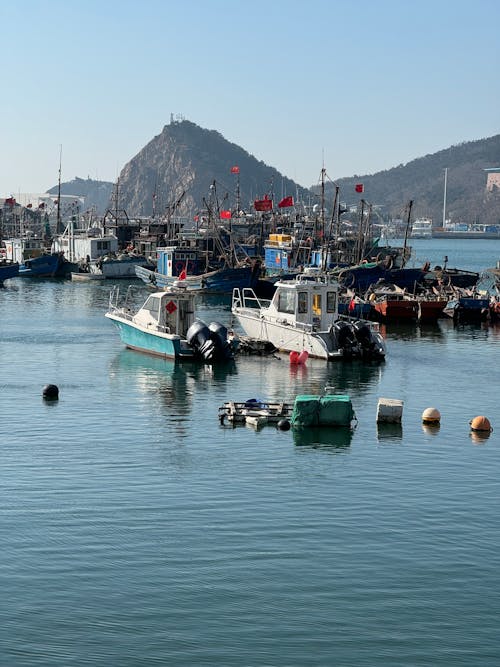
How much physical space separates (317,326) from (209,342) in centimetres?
614

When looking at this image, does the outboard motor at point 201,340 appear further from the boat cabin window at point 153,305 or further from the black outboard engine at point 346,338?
the black outboard engine at point 346,338

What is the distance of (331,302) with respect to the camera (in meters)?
52.6

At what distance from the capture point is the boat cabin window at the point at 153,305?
5219 cm

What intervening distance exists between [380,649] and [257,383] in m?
27.3

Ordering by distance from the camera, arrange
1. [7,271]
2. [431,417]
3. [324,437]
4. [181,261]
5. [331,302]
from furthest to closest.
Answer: [7,271], [181,261], [331,302], [431,417], [324,437]

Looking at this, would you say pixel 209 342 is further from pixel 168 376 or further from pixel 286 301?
pixel 286 301

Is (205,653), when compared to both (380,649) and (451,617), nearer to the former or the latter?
(380,649)

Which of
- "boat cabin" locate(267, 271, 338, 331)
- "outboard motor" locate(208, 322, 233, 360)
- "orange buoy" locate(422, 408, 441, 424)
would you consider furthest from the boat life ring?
"orange buoy" locate(422, 408, 441, 424)

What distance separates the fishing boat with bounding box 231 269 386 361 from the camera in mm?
51688

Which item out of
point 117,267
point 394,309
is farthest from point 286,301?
point 117,267

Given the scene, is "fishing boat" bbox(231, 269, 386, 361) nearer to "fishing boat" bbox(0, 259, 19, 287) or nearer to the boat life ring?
the boat life ring

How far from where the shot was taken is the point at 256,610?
19969mm

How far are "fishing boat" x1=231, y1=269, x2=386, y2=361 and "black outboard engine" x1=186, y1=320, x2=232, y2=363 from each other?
158 inches

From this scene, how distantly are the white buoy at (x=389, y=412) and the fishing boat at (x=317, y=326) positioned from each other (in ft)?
46.0
